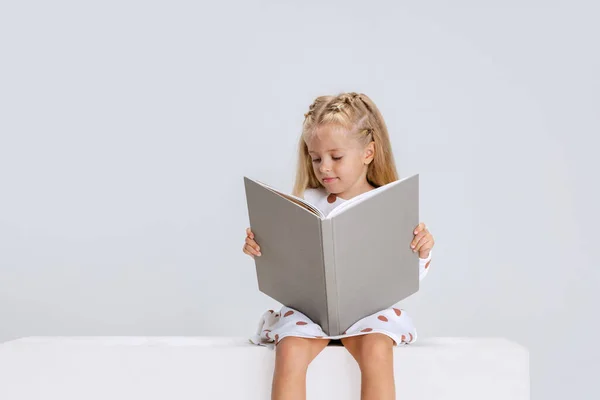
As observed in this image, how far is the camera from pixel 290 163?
300 centimetres

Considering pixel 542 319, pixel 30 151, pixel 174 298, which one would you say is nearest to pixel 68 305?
pixel 174 298

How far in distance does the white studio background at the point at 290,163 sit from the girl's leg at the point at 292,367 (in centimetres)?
124

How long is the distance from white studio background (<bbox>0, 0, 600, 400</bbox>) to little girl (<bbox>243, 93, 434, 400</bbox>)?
865 mm

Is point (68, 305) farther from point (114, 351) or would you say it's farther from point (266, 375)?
point (266, 375)

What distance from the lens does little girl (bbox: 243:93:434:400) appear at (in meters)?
1.78

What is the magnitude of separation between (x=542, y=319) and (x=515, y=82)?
0.86m

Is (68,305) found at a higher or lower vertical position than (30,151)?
lower

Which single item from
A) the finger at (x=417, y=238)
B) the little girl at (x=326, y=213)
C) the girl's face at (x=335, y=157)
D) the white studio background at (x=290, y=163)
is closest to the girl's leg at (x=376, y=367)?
the little girl at (x=326, y=213)

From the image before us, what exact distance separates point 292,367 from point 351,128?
0.64 metres

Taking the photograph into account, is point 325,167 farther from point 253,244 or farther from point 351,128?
point 253,244

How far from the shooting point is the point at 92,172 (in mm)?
3143

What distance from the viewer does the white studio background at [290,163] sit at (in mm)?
3061

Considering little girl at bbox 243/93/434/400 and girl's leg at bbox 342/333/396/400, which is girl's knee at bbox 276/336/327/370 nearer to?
little girl at bbox 243/93/434/400

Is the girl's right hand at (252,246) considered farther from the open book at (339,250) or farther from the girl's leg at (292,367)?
the girl's leg at (292,367)
